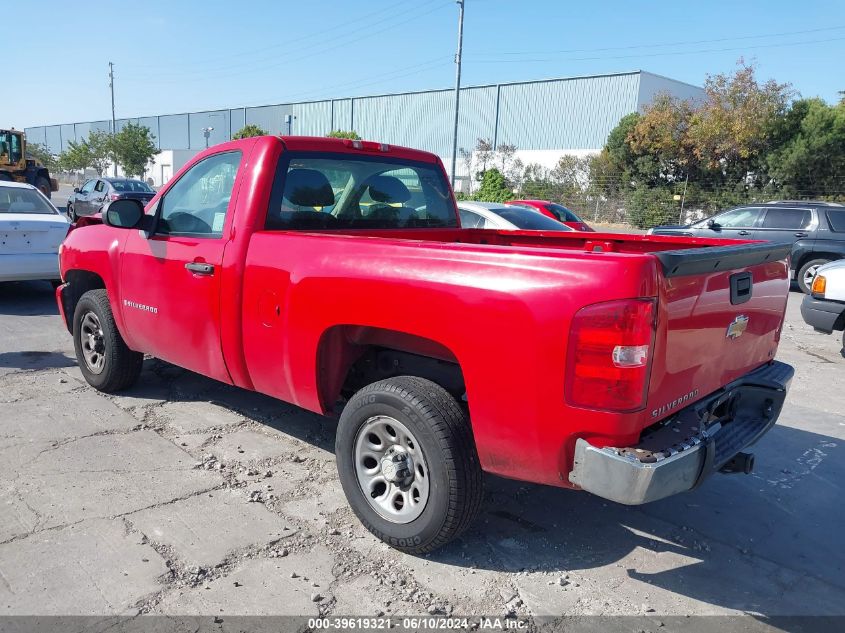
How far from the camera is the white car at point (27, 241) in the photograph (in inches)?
332

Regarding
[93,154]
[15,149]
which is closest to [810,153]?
[15,149]

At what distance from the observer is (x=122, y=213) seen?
441 centimetres

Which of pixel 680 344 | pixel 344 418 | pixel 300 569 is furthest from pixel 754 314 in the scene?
pixel 300 569

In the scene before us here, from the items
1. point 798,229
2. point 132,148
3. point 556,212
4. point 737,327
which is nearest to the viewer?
point 737,327

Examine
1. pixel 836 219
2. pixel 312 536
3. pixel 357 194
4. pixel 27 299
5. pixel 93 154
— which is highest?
pixel 93 154

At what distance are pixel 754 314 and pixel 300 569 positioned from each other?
100 inches

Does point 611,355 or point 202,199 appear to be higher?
point 202,199

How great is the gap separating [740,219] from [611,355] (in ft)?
43.7

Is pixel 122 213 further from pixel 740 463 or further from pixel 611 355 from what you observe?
pixel 740 463

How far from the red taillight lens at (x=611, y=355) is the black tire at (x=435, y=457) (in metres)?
0.62

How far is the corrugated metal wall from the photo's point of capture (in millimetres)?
43094

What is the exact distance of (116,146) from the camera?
55.0 metres

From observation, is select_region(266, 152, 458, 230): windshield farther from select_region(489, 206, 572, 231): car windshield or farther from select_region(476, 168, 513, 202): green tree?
select_region(476, 168, 513, 202): green tree

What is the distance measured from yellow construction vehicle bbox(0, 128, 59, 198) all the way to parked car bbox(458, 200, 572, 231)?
63.8ft
